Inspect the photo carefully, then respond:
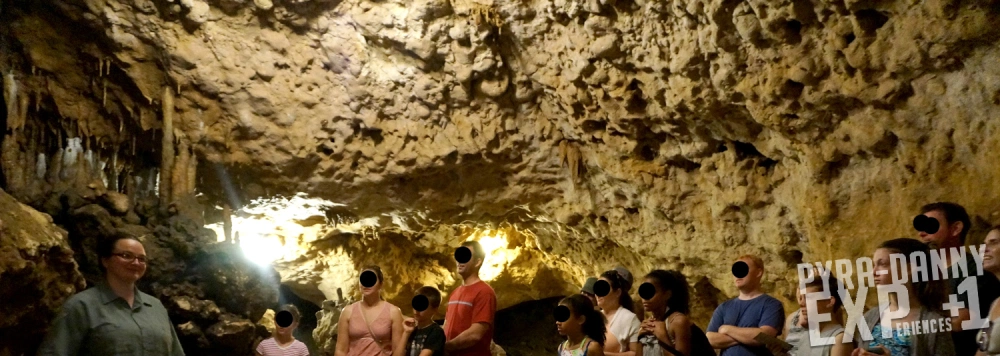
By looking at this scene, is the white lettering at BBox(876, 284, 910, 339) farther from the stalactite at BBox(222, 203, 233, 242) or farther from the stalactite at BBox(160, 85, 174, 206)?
the stalactite at BBox(222, 203, 233, 242)

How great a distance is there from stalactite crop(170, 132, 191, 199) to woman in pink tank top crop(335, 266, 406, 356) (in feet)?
9.50

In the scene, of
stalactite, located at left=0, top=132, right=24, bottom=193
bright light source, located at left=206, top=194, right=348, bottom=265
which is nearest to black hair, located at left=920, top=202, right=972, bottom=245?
bright light source, located at left=206, top=194, right=348, bottom=265

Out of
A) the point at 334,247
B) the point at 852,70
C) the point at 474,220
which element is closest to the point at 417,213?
the point at 474,220

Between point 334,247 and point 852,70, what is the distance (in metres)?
5.68

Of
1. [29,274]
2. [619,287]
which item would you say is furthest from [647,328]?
[29,274]

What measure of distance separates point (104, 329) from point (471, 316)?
1619mm

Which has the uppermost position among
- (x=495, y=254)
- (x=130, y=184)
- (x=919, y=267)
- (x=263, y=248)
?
(x=130, y=184)

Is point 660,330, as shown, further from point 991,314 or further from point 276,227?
point 276,227

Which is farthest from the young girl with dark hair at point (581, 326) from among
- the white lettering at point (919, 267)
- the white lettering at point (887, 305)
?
the white lettering at point (919, 267)

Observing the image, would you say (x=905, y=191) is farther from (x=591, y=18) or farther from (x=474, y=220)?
(x=474, y=220)

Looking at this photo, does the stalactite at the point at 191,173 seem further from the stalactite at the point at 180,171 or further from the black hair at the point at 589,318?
the black hair at the point at 589,318

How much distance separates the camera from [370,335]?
408 cm

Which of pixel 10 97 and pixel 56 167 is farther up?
pixel 10 97

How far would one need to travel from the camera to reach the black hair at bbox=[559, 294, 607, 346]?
11.2 ft
